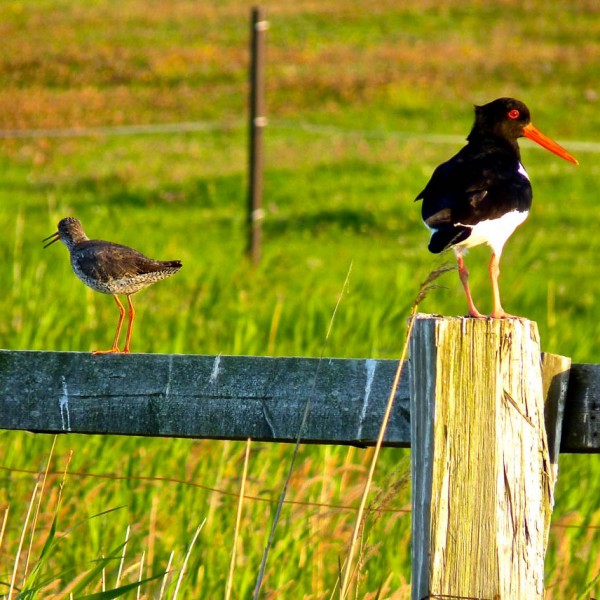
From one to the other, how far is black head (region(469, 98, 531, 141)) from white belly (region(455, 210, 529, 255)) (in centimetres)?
64

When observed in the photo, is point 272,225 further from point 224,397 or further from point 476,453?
point 476,453

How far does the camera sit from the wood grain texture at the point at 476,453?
2387mm

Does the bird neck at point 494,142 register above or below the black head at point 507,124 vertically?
below

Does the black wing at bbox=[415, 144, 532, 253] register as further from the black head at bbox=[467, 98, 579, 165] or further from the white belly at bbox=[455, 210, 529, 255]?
the black head at bbox=[467, 98, 579, 165]

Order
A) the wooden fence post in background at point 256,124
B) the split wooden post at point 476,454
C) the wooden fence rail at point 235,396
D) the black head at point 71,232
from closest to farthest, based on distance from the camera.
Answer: the split wooden post at point 476,454
the wooden fence rail at point 235,396
the black head at point 71,232
the wooden fence post in background at point 256,124

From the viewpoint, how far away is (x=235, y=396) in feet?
9.24

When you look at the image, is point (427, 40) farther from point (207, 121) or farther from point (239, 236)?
point (239, 236)

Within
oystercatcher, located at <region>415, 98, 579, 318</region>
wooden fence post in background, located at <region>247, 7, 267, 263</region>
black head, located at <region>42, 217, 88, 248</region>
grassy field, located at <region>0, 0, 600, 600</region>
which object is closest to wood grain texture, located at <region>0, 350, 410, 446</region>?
grassy field, located at <region>0, 0, 600, 600</region>

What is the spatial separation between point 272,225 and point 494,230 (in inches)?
542

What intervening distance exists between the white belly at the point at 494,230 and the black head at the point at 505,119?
2.11ft

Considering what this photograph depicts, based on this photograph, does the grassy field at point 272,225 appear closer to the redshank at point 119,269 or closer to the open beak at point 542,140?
the redshank at point 119,269

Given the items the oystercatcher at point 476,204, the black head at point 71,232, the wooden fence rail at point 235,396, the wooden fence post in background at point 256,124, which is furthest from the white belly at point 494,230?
the wooden fence post in background at point 256,124

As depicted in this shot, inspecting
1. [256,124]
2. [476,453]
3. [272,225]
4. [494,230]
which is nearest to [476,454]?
[476,453]

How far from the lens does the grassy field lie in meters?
4.47
